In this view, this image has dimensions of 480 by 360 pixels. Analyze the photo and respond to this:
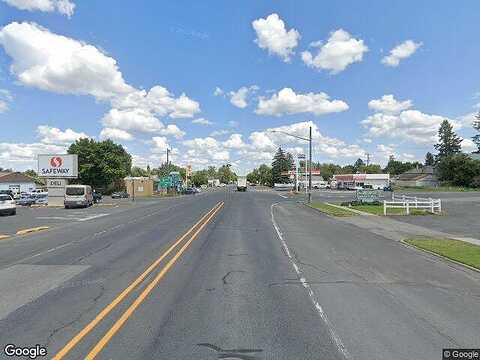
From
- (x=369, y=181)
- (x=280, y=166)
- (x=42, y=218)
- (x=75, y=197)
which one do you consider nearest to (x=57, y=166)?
(x=75, y=197)

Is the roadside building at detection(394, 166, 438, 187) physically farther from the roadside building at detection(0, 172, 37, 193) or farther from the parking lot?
the parking lot

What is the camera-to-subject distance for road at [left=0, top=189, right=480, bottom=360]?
236 inches

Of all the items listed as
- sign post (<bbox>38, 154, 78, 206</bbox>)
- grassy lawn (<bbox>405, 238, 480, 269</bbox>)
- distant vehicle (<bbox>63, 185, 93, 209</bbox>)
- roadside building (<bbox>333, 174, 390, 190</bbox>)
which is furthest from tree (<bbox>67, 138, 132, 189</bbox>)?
grassy lawn (<bbox>405, 238, 480, 269</bbox>)

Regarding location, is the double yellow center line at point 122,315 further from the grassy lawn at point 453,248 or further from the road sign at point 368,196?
the road sign at point 368,196

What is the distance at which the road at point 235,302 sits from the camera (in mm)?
6004

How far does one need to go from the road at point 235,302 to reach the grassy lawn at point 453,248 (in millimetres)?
703

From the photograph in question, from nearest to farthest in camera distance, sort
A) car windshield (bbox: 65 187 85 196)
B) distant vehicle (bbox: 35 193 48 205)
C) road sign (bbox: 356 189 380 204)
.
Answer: car windshield (bbox: 65 187 85 196) < road sign (bbox: 356 189 380 204) < distant vehicle (bbox: 35 193 48 205)

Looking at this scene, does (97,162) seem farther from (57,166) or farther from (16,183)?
(57,166)

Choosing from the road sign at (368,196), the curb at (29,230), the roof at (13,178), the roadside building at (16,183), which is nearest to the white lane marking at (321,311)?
the curb at (29,230)

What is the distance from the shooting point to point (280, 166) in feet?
579

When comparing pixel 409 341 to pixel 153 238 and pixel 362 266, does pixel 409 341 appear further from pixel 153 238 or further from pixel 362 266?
pixel 153 238

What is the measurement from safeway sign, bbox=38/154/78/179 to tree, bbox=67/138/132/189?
35579mm

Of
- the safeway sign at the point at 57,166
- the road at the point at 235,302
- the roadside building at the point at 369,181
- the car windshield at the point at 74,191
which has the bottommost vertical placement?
the road at the point at 235,302

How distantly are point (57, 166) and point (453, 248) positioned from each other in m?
45.6
